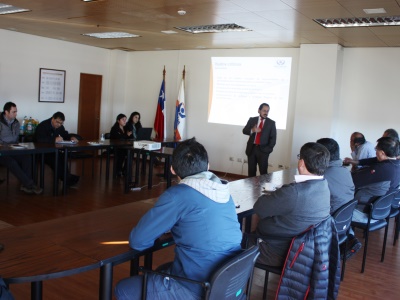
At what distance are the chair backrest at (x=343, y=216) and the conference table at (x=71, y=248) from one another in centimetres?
133

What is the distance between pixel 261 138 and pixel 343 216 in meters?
3.87

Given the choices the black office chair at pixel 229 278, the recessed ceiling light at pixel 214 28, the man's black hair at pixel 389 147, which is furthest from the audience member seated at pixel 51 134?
the black office chair at pixel 229 278

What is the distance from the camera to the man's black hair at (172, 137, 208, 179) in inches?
76.8

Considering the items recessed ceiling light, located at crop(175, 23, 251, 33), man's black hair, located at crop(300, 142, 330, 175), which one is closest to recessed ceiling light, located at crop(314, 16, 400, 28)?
recessed ceiling light, located at crop(175, 23, 251, 33)

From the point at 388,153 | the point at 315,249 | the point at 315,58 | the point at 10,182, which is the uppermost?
the point at 315,58

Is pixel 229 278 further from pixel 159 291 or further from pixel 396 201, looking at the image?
pixel 396 201

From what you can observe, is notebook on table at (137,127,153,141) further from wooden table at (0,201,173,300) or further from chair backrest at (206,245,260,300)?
chair backrest at (206,245,260,300)

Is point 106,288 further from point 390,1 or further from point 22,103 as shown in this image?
Answer: point 22,103

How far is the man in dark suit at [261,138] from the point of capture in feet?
22.1

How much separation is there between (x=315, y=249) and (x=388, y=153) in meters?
2.05

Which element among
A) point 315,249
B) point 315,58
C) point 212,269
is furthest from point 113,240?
point 315,58

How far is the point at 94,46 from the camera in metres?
9.23

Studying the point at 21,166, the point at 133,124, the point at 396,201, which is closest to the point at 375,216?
the point at 396,201

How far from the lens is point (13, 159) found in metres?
5.54
